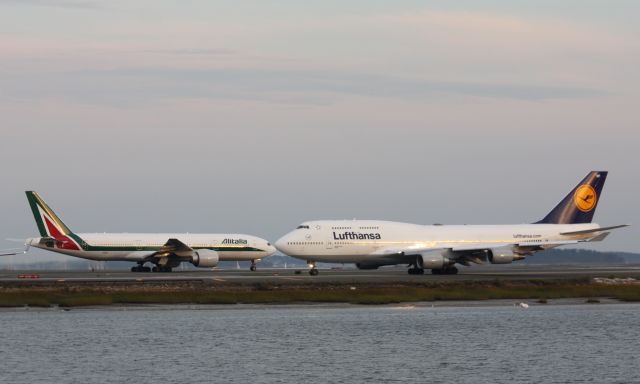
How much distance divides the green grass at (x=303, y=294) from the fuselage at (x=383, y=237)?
18.5 metres

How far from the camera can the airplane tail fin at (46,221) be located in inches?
4109

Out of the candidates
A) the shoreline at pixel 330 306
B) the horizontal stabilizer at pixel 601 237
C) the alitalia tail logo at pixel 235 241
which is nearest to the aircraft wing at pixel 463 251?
the horizontal stabilizer at pixel 601 237

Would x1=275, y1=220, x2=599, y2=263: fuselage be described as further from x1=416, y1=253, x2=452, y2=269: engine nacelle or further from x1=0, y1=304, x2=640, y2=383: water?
x1=0, y1=304, x2=640, y2=383: water

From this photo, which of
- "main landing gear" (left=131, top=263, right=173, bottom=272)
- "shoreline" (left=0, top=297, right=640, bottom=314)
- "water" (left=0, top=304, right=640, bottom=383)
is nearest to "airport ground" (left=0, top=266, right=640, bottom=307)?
"shoreline" (left=0, top=297, right=640, bottom=314)

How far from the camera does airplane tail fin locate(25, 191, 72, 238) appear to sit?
104375 mm

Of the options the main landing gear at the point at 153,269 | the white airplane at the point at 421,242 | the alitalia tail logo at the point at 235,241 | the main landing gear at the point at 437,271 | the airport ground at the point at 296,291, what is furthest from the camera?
the alitalia tail logo at the point at 235,241

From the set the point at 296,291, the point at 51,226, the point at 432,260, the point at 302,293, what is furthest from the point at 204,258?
the point at 302,293

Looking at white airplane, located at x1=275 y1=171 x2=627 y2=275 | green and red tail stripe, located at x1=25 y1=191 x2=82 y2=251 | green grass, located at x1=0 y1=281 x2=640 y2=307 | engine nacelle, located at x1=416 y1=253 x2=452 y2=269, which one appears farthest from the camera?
green and red tail stripe, located at x1=25 y1=191 x2=82 y2=251

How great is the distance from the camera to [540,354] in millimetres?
40250

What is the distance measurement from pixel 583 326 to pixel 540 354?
10.8 m

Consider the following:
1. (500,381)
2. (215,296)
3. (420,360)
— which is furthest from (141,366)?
(215,296)

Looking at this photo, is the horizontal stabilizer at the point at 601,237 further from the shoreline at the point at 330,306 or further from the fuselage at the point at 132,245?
the fuselage at the point at 132,245

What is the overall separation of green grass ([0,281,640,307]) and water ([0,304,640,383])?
3.24 meters

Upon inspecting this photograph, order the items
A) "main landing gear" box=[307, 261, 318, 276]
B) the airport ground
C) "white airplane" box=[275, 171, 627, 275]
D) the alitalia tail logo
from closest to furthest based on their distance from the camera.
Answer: the airport ground → "white airplane" box=[275, 171, 627, 275] → "main landing gear" box=[307, 261, 318, 276] → the alitalia tail logo
